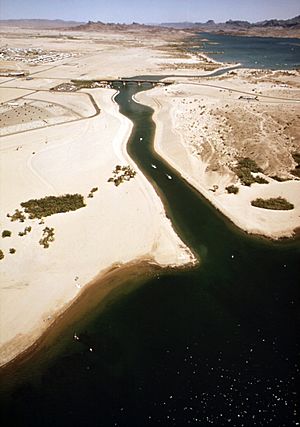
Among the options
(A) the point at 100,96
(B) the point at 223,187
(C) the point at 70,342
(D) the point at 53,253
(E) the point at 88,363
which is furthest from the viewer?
(A) the point at 100,96

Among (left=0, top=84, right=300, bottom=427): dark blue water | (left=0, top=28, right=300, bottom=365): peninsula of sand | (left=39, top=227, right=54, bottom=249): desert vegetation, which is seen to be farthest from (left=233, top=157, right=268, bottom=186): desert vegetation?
(left=39, top=227, right=54, bottom=249): desert vegetation

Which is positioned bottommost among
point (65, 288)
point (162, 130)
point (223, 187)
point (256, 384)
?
point (256, 384)

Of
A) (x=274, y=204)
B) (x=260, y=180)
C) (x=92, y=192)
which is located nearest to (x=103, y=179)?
(x=92, y=192)

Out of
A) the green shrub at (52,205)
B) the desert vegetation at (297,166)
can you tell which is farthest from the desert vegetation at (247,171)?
the green shrub at (52,205)

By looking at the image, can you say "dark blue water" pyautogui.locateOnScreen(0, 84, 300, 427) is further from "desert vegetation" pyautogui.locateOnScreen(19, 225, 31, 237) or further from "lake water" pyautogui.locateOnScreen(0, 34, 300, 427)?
"desert vegetation" pyautogui.locateOnScreen(19, 225, 31, 237)

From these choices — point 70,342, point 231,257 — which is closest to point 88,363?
point 70,342

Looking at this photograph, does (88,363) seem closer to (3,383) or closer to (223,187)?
(3,383)
